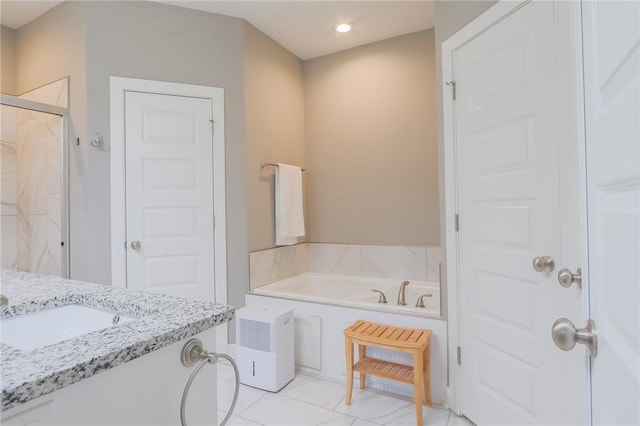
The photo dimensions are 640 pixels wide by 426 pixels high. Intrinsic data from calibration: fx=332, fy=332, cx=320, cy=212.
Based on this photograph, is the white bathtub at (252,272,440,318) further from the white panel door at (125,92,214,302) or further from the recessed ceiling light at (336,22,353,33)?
the recessed ceiling light at (336,22,353,33)

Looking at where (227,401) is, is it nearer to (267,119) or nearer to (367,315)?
(367,315)

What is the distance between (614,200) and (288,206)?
264cm

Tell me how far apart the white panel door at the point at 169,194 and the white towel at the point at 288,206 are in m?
0.62

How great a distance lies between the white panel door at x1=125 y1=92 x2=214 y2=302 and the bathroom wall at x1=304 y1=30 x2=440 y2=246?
1.22m

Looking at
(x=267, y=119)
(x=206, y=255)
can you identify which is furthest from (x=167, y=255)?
(x=267, y=119)

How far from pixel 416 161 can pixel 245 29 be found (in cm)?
185

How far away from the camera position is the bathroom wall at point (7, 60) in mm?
2789

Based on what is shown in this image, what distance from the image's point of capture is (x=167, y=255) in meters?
2.52

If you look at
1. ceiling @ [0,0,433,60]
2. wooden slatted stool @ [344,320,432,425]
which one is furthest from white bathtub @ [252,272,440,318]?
ceiling @ [0,0,433,60]

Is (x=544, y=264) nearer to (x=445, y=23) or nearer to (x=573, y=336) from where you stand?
(x=573, y=336)

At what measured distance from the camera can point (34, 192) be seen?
8.27 feet

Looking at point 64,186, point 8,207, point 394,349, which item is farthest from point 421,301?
point 8,207

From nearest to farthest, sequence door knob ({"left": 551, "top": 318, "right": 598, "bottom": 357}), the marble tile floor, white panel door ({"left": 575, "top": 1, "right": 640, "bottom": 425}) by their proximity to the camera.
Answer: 1. white panel door ({"left": 575, "top": 1, "right": 640, "bottom": 425})
2. door knob ({"left": 551, "top": 318, "right": 598, "bottom": 357})
3. the marble tile floor

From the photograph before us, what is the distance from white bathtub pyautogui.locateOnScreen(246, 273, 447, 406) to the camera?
2000 mm
